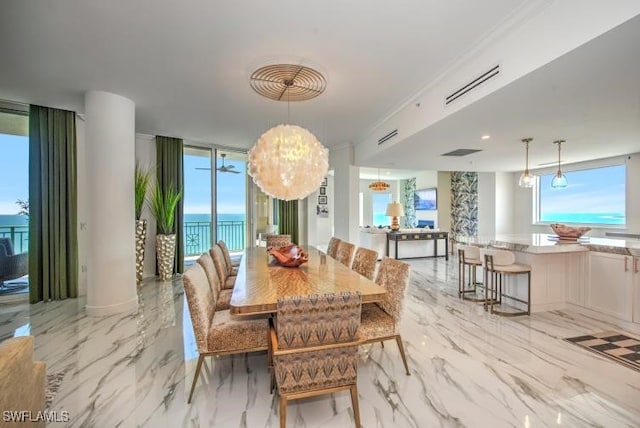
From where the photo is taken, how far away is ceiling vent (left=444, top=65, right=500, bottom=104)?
2.50m

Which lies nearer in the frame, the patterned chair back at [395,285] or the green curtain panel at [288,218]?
the patterned chair back at [395,285]

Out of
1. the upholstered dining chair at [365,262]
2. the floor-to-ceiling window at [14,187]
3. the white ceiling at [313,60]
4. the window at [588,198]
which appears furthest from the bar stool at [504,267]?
the floor-to-ceiling window at [14,187]

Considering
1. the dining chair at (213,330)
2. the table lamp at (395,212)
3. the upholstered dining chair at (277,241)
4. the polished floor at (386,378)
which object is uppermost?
the table lamp at (395,212)

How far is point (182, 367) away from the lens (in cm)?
248

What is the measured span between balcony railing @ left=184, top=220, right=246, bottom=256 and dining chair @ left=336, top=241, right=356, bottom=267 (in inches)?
152

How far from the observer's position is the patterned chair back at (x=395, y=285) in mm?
2324

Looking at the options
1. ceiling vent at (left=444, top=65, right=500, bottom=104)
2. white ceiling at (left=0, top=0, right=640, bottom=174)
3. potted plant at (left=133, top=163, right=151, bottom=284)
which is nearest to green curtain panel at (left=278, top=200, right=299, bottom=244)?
potted plant at (left=133, top=163, right=151, bottom=284)

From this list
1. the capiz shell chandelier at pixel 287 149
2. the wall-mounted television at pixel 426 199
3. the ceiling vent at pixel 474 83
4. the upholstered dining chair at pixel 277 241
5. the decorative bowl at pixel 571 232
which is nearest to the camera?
the ceiling vent at pixel 474 83

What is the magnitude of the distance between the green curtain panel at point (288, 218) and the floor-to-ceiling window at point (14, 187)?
15.1 ft

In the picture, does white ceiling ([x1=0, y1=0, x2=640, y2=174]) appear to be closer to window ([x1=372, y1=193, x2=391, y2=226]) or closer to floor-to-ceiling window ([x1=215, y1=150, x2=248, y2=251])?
floor-to-ceiling window ([x1=215, y1=150, x2=248, y2=251])

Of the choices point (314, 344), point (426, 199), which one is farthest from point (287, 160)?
point (426, 199)

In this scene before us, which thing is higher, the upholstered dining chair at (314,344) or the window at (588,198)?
the window at (588,198)

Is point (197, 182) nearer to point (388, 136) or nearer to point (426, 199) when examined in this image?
A: point (388, 136)

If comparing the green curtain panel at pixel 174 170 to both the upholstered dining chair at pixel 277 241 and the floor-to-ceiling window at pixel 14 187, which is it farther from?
the upholstered dining chair at pixel 277 241
